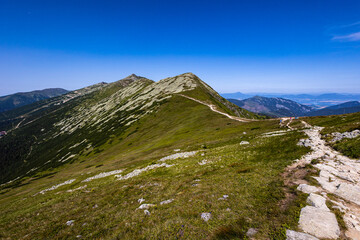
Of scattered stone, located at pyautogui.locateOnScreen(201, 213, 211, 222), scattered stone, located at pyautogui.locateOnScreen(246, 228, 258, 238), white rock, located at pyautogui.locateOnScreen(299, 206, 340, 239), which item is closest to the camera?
white rock, located at pyautogui.locateOnScreen(299, 206, 340, 239)

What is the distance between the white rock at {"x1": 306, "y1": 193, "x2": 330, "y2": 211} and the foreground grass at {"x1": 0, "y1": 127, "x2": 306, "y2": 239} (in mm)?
962

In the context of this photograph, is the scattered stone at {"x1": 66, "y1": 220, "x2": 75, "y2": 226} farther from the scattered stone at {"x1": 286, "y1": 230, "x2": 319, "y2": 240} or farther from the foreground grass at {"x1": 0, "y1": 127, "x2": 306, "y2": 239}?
the scattered stone at {"x1": 286, "y1": 230, "x2": 319, "y2": 240}

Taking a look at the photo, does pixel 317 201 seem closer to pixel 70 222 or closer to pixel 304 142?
pixel 304 142

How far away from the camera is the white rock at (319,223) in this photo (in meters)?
9.52

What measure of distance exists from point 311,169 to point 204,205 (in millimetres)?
13458

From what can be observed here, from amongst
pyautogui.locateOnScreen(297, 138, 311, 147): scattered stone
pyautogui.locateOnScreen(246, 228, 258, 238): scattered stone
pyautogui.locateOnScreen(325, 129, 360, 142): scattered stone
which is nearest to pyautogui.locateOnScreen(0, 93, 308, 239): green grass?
pyautogui.locateOnScreen(246, 228, 258, 238): scattered stone

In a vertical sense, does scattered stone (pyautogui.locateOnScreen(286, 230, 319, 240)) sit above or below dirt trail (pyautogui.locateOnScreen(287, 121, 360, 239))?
below

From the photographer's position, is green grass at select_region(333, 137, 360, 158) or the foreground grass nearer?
the foreground grass

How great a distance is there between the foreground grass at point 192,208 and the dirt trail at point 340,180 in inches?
86.6

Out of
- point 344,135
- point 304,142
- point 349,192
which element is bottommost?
point 349,192

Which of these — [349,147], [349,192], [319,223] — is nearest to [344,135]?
[349,147]

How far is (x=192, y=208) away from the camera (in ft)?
48.8

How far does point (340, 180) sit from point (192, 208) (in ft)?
48.6

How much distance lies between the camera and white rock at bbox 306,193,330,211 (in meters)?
11.8
